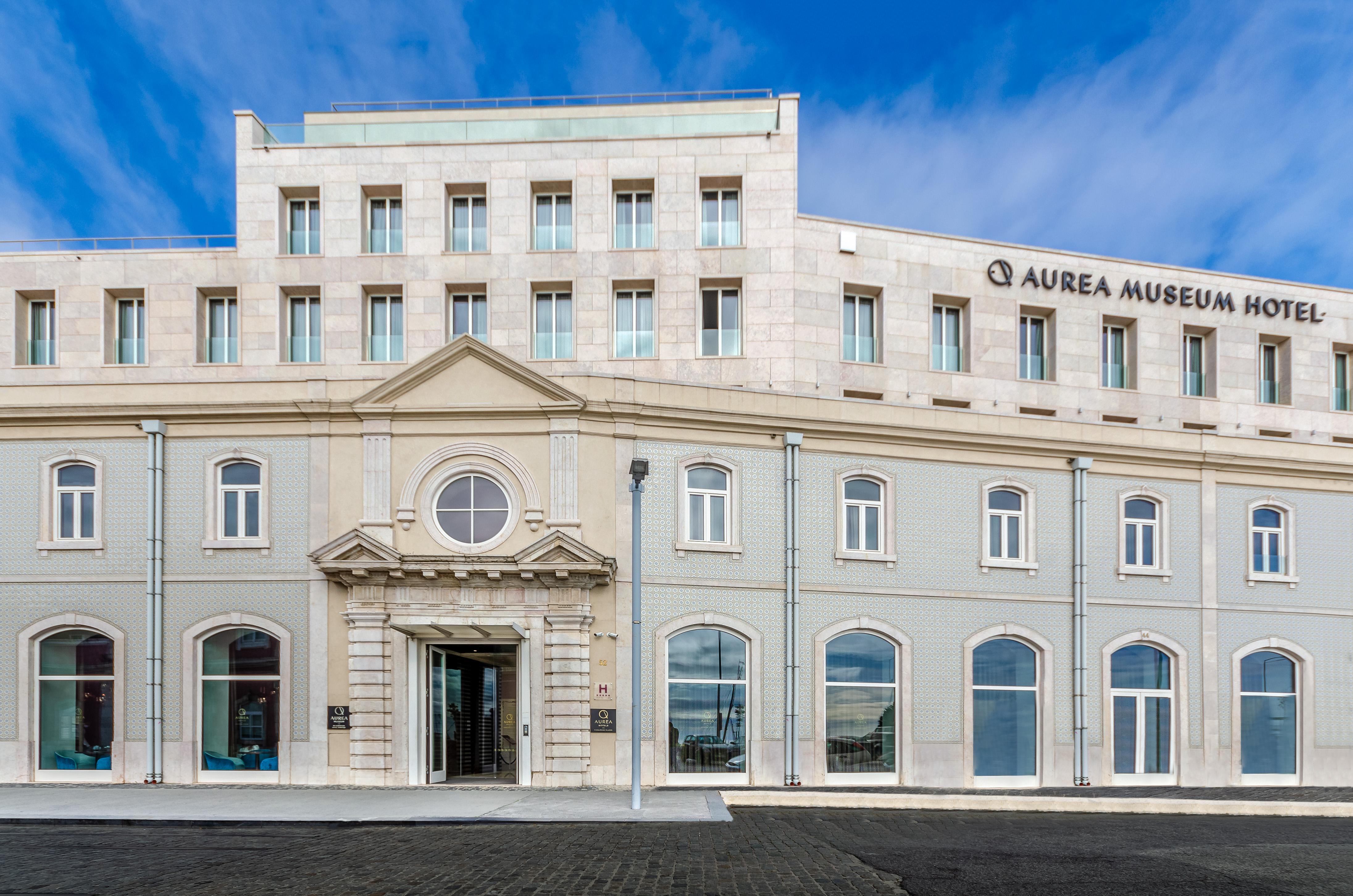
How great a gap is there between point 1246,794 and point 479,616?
56.0 feet

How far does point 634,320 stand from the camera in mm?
29547

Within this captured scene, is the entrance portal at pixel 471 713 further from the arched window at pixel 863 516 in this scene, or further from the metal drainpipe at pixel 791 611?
the arched window at pixel 863 516

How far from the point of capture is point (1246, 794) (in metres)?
20.9

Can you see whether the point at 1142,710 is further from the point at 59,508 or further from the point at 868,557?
the point at 59,508

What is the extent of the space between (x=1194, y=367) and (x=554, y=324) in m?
21.2

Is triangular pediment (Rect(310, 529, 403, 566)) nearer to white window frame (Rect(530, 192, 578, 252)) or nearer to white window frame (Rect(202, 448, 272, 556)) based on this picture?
white window frame (Rect(202, 448, 272, 556))

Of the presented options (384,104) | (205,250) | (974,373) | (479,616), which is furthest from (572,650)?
(384,104)

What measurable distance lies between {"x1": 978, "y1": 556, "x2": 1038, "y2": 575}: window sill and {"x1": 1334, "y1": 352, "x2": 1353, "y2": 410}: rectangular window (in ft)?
58.9

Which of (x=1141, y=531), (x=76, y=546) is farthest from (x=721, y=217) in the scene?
(x=76, y=546)

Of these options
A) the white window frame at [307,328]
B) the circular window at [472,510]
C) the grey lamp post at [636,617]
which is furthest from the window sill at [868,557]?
the white window frame at [307,328]

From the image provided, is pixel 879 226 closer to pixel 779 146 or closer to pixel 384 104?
pixel 779 146

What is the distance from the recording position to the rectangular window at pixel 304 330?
30.1m

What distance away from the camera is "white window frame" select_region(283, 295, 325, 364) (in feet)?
97.4

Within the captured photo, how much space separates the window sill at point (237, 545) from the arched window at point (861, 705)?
481 inches
